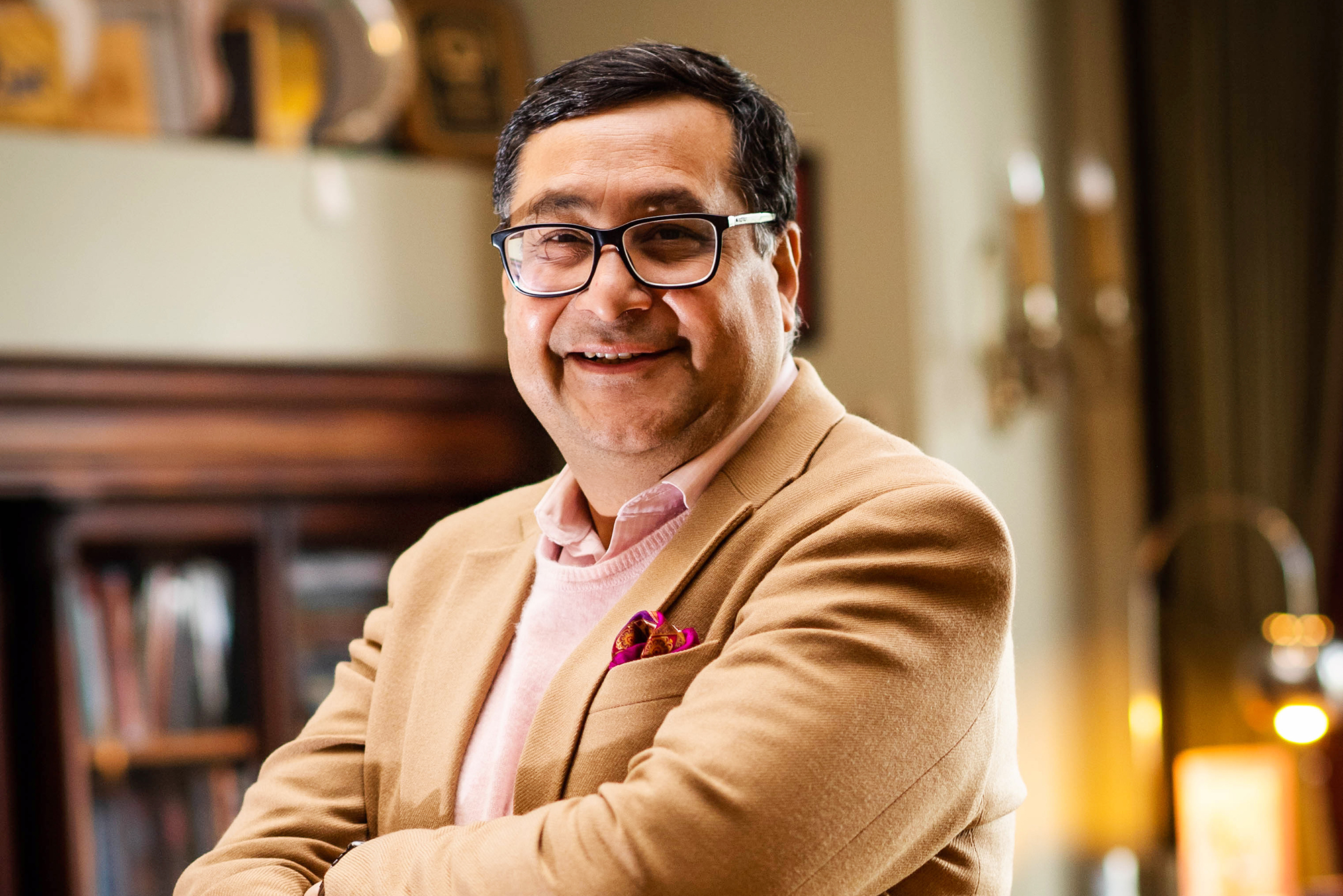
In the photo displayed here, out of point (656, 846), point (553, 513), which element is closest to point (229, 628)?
point (553, 513)

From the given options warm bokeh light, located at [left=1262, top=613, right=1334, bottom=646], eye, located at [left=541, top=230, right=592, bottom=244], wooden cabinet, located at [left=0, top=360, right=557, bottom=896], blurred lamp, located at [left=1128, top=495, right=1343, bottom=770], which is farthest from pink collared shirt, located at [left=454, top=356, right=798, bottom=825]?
wooden cabinet, located at [left=0, top=360, right=557, bottom=896]

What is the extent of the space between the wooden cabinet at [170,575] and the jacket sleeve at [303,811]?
225cm

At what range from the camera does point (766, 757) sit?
974 mm

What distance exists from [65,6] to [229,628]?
2.37 m

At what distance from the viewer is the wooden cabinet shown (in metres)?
3.37

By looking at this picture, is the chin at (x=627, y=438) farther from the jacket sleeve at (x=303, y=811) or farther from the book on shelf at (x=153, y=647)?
the book on shelf at (x=153, y=647)

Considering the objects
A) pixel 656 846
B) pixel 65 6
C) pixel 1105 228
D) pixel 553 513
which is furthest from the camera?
pixel 1105 228

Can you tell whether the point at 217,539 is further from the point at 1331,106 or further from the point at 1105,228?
the point at 1331,106

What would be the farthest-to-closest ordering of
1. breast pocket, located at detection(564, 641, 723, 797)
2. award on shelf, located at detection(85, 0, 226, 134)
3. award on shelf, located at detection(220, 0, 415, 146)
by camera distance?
award on shelf, located at detection(85, 0, 226, 134) < award on shelf, located at detection(220, 0, 415, 146) < breast pocket, located at detection(564, 641, 723, 797)

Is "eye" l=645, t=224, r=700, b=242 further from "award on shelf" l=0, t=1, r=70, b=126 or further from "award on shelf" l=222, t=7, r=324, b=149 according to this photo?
"award on shelf" l=0, t=1, r=70, b=126

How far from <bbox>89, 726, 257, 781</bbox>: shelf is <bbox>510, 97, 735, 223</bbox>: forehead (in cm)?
283

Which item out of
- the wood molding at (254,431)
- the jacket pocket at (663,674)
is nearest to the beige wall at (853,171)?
the wood molding at (254,431)

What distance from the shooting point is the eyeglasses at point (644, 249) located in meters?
1.15

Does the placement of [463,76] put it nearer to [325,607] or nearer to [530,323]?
[325,607]
